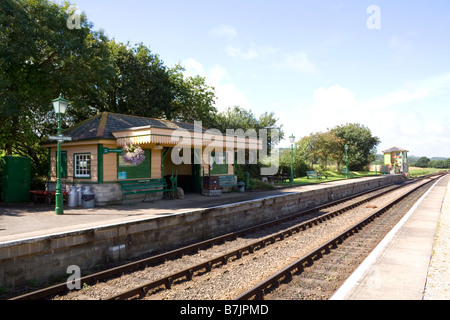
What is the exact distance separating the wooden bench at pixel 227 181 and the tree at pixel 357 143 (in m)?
38.7

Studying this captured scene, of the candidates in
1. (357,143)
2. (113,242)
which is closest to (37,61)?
(113,242)

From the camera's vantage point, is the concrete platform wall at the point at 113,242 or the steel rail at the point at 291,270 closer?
the steel rail at the point at 291,270

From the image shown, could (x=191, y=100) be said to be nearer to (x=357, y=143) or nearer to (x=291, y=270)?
(x=291, y=270)

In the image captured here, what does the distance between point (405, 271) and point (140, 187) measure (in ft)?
35.6

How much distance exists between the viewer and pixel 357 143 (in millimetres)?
53719

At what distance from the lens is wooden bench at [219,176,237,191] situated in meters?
17.8

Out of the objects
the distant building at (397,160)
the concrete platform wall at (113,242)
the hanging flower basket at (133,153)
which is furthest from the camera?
the distant building at (397,160)

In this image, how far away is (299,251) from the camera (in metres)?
8.77

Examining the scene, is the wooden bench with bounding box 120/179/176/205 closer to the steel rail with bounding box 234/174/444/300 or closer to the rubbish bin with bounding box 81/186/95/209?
the rubbish bin with bounding box 81/186/95/209

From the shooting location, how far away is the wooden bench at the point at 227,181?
17.8m

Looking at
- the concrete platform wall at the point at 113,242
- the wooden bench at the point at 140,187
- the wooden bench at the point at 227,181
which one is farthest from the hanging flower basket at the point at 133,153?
the wooden bench at the point at 227,181

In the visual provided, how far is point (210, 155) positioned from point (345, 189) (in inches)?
496

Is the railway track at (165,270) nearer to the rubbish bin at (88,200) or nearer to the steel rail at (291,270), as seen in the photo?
the steel rail at (291,270)

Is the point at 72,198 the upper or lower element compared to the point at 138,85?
lower
